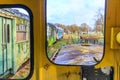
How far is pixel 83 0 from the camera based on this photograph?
1.98 meters

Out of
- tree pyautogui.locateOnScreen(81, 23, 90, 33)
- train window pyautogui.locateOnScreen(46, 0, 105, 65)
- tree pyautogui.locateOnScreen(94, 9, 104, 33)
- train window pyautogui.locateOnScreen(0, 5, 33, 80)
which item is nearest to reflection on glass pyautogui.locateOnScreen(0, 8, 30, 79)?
train window pyautogui.locateOnScreen(0, 5, 33, 80)

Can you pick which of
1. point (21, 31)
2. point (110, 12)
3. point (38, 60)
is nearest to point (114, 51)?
point (110, 12)

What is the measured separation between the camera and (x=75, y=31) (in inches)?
78.6

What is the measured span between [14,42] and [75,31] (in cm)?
53

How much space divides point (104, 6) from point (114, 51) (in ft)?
1.23

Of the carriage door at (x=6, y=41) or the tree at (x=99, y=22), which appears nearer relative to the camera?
the tree at (x=99, y=22)

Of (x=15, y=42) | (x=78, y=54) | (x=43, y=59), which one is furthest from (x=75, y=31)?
(x=15, y=42)

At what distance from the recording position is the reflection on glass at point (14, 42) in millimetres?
2064

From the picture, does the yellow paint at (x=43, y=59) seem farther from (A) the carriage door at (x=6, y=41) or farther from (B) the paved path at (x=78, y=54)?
(A) the carriage door at (x=6, y=41)

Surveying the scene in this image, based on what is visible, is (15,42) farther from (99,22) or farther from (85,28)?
(99,22)

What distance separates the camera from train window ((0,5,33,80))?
2.06m

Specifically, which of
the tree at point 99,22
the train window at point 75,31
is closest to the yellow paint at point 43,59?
the train window at point 75,31

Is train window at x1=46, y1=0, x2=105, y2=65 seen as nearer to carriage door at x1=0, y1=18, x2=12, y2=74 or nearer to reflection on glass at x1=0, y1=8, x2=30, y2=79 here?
reflection on glass at x1=0, y1=8, x2=30, y2=79

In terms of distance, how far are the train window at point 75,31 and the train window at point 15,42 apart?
7.3 inches
